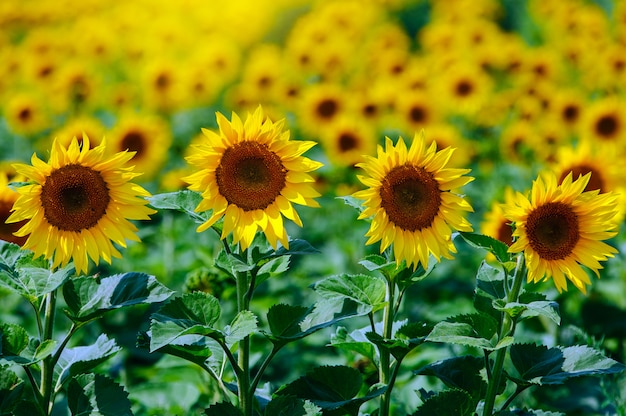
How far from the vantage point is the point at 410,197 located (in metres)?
2.10

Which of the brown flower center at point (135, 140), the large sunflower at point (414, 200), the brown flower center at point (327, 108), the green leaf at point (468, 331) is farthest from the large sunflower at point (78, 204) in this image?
the brown flower center at point (327, 108)

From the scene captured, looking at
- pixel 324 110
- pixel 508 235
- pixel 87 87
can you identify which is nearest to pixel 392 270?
pixel 508 235

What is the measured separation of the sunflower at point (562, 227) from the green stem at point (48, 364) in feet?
3.82

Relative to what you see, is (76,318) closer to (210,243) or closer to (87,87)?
(210,243)

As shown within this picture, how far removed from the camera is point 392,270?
2053 mm

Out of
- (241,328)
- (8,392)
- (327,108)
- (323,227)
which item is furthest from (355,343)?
(327,108)

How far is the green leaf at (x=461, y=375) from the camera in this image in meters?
2.18

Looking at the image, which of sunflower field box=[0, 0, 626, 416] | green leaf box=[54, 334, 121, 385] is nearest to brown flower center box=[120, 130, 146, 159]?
sunflower field box=[0, 0, 626, 416]

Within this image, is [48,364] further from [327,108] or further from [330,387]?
[327,108]

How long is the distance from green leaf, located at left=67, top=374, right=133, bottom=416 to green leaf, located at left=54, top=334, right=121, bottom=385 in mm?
28

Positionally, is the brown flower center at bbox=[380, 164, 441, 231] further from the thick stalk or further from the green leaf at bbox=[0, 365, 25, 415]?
the green leaf at bbox=[0, 365, 25, 415]

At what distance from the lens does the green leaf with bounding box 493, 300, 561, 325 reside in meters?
1.85

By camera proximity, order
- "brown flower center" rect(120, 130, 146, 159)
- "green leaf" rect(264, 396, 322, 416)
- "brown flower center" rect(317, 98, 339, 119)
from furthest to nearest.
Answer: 1. "brown flower center" rect(317, 98, 339, 119)
2. "brown flower center" rect(120, 130, 146, 159)
3. "green leaf" rect(264, 396, 322, 416)

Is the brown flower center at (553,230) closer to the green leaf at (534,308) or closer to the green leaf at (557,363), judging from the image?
the green leaf at (534,308)
